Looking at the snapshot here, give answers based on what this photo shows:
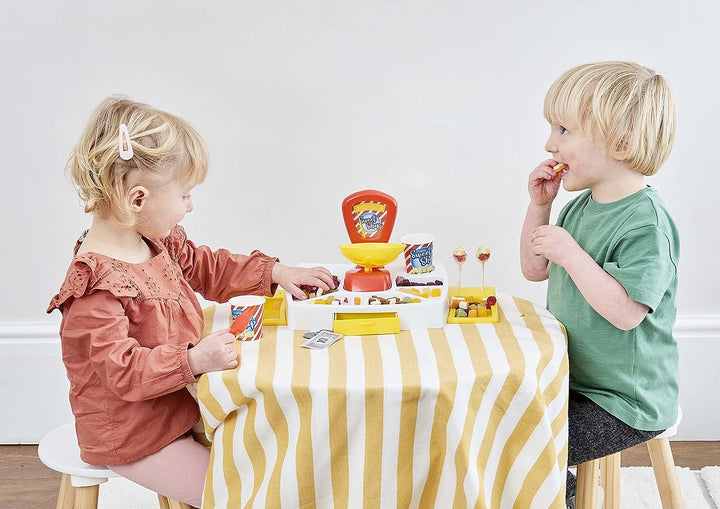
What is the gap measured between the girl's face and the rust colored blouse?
66mm

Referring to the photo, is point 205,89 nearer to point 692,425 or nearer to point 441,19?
point 441,19

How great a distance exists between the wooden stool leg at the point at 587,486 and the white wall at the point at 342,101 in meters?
A: 0.84

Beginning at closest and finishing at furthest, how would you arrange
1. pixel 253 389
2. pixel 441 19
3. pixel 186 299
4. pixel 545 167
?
pixel 253 389
pixel 186 299
pixel 545 167
pixel 441 19

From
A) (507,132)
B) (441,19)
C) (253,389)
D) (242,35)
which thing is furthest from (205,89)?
(253,389)

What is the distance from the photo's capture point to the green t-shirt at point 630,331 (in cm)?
141

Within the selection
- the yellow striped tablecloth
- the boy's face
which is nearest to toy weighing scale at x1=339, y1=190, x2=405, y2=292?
the yellow striped tablecloth

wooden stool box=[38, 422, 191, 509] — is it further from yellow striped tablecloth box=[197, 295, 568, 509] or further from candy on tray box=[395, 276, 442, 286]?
candy on tray box=[395, 276, 442, 286]

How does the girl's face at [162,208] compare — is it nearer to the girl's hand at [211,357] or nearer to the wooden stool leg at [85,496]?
the girl's hand at [211,357]

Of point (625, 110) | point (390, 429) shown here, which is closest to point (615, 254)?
point (625, 110)

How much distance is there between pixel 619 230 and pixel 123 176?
85 cm

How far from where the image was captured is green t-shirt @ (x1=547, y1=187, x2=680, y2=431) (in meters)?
1.41

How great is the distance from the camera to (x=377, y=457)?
50.2 inches

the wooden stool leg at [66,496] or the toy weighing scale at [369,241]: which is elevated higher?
the toy weighing scale at [369,241]

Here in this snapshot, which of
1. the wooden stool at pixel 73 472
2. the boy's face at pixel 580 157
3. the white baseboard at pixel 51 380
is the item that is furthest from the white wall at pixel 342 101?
the wooden stool at pixel 73 472
